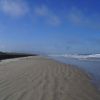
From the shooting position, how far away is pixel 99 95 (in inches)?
252

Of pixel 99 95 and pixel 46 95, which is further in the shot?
pixel 99 95

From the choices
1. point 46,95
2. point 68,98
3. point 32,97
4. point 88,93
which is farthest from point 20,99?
point 88,93

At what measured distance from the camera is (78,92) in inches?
255

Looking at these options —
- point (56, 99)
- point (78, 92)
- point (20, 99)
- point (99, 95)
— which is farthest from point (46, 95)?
point (99, 95)

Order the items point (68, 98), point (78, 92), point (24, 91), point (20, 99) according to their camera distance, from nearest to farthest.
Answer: point (20, 99)
point (68, 98)
point (24, 91)
point (78, 92)

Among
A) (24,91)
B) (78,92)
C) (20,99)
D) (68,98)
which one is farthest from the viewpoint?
(78,92)

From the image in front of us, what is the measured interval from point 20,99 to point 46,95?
2.59ft

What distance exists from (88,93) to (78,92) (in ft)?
1.02

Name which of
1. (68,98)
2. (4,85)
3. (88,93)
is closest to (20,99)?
(68,98)

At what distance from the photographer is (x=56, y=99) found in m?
5.39

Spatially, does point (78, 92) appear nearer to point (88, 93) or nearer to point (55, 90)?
point (88, 93)

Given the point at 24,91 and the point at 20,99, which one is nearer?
the point at 20,99

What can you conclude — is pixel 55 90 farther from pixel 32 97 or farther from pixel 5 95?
pixel 5 95

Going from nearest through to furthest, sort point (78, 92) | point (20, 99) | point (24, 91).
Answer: point (20, 99) → point (24, 91) → point (78, 92)
